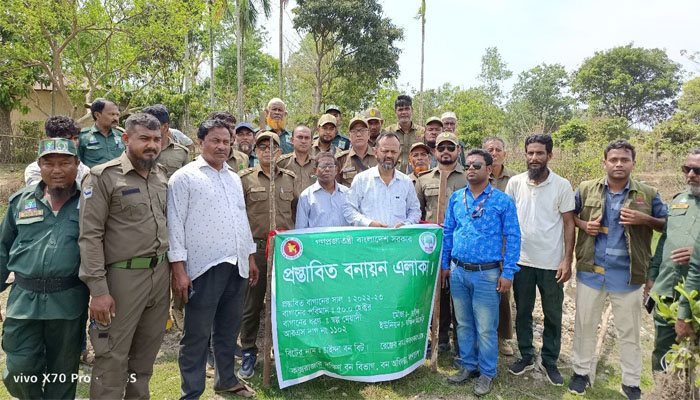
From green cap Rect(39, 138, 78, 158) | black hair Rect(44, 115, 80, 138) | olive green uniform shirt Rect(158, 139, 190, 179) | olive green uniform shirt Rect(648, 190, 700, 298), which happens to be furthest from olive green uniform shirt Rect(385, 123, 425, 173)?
green cap Rect(39, 138, 78, 158)

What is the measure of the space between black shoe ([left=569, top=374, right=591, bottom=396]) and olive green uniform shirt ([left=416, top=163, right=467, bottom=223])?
6.98ft

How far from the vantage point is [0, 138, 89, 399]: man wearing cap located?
2.94 m

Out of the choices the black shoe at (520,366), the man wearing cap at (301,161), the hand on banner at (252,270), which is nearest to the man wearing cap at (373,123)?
the man wearing cap at (301,161)

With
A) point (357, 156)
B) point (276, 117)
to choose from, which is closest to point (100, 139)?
point (276, 117)

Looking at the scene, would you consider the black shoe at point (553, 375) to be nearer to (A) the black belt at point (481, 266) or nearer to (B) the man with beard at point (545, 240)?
(B) the man with beard at point (545, 240)

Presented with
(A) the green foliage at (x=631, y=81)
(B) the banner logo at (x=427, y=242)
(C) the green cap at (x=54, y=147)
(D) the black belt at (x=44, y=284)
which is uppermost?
(A) the green foliage at (x=631, y=81)

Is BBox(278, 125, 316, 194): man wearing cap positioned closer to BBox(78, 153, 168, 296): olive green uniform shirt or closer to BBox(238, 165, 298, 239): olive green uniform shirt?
BBox(238, 165, 298, 239): olive green uniform shirt

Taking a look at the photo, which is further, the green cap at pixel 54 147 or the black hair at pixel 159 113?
the black hair at pixel 159 113

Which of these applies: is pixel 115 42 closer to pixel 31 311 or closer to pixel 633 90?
pixel 31 311

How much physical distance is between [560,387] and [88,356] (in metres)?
4.99

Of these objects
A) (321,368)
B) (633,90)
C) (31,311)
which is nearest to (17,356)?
(31,311)

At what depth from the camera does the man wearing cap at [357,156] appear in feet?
18.6

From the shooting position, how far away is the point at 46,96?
2066 centimetres

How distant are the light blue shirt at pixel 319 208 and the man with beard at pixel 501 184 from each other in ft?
6.52
